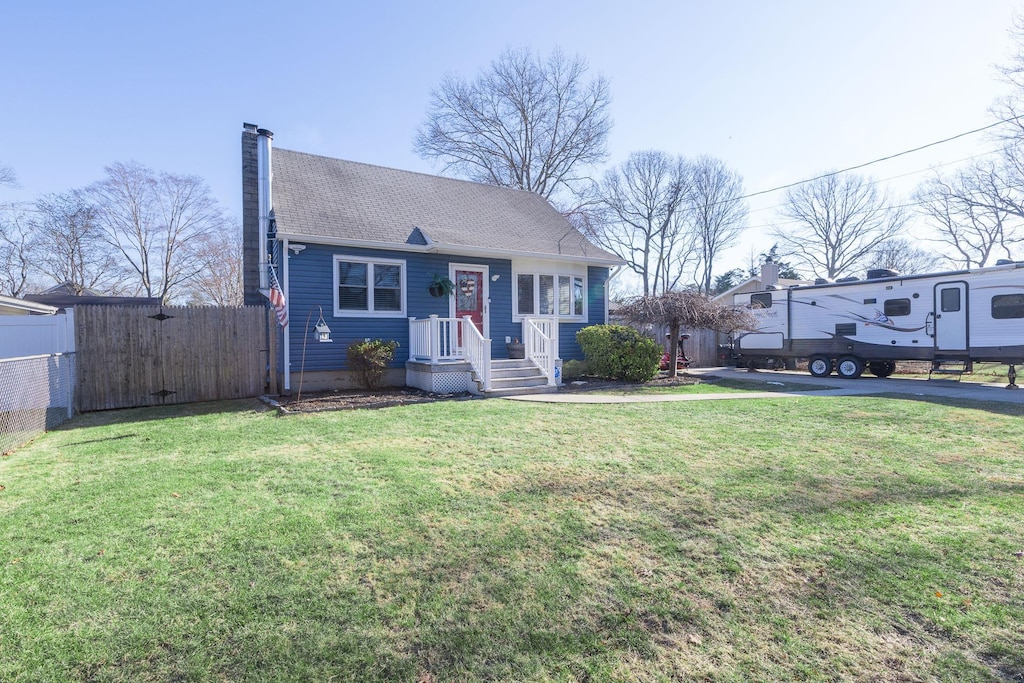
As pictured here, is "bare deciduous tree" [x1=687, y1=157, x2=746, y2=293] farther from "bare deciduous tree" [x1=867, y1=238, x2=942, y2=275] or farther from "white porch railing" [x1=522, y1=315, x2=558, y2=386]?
"white porch railing" [x1=522, y1=315, x2=558, y2=386]

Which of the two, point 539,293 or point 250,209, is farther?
point 539,293

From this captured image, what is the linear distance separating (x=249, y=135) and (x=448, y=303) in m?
6.00

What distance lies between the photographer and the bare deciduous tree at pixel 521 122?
26.4m

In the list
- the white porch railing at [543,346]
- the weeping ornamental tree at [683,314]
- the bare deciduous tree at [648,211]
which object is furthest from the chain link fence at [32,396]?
the bare deciduous tree at [648,211]

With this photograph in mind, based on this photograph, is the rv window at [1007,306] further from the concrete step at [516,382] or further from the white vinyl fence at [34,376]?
the white vinyl fence at [34,376]

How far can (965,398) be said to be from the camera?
957cm

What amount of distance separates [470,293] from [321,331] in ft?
12.9

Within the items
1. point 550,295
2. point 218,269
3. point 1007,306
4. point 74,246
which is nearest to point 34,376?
point 550,295

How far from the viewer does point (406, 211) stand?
12.9 metres

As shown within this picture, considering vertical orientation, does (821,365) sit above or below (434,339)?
below

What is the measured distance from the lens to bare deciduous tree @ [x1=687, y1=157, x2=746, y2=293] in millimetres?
32906

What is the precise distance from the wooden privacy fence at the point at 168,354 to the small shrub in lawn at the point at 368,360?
1.65 metres

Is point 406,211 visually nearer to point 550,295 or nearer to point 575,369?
point 550,295

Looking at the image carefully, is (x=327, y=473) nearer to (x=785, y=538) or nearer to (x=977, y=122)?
(x=785, y=538)
